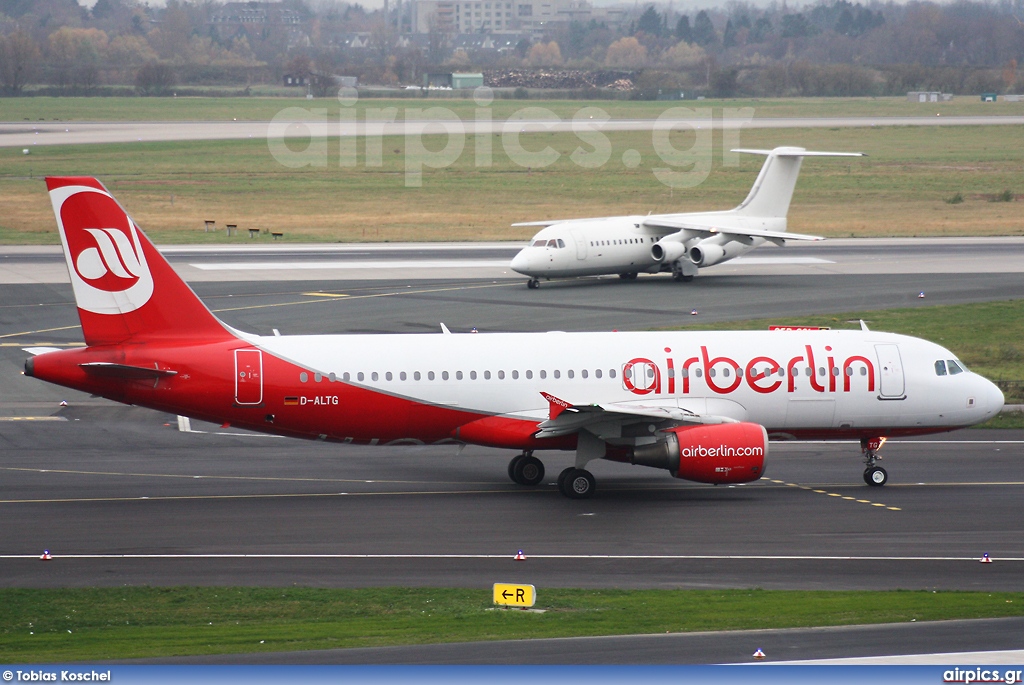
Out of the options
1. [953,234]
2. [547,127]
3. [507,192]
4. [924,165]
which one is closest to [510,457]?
[953,234]

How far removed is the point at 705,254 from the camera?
65.8 m

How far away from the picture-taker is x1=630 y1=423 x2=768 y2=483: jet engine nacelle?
90.3ft

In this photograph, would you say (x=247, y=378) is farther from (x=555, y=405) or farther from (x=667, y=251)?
(x=667, y=251)

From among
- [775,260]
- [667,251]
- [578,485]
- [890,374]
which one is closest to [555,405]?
[578,485]

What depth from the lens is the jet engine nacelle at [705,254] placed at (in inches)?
2591

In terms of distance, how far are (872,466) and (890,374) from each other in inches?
89.9

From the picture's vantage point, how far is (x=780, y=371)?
30.2 meters

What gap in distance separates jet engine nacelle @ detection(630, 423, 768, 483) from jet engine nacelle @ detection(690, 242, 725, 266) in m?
38.6

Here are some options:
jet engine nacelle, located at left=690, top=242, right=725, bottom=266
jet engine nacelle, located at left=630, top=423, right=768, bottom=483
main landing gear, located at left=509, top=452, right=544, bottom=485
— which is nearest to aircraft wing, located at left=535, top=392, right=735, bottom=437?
jet engine nacelle, located at left=630, top=423, right=768, bottom=483

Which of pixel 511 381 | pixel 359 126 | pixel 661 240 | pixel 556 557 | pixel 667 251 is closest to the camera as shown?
pixel 556 557

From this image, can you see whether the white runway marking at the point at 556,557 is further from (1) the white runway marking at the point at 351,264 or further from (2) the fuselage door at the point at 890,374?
(1) the white runway marking at the point at 351,264

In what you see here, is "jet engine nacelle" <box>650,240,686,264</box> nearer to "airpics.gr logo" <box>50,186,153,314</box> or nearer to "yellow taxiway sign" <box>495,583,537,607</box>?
"airpics.gr logo" <box>50,186,153,314</box>

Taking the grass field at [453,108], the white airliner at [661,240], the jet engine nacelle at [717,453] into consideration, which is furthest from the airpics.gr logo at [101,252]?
the grass field at [453,108]

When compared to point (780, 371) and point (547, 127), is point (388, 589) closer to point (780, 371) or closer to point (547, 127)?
point (780, 371)
